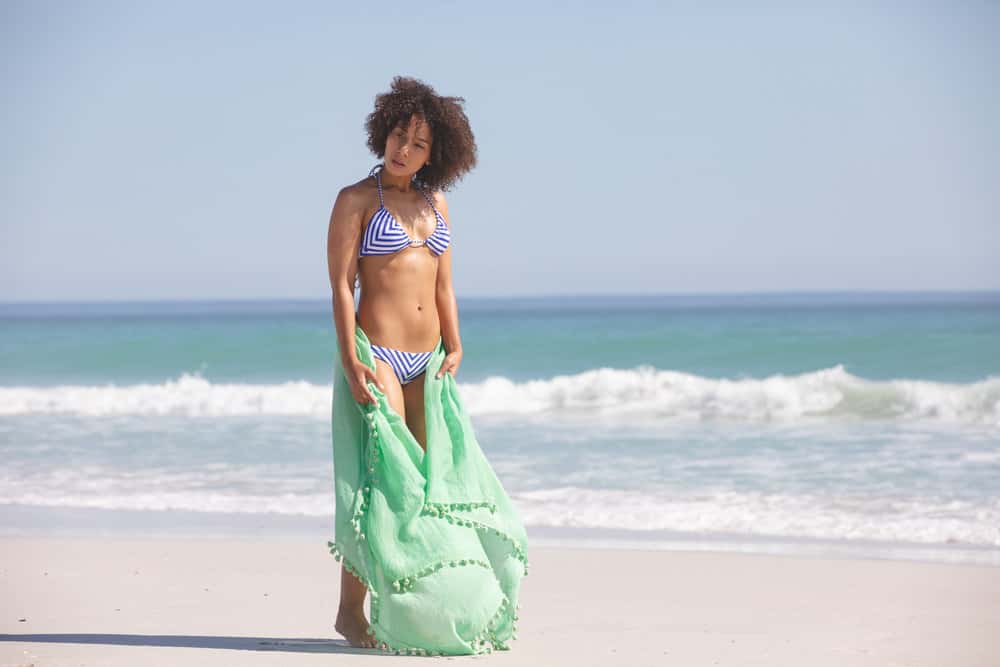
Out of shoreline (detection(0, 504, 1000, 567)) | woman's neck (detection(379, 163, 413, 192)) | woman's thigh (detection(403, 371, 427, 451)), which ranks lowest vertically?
shoreline (detection(0, 504, 1000, 567))

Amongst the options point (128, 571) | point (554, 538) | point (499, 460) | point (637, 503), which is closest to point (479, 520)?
point (128, 571)

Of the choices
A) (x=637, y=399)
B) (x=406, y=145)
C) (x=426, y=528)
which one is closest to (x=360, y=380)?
(x=426, y=528)

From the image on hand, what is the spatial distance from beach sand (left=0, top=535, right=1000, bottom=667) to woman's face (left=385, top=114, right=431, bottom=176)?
1.72m

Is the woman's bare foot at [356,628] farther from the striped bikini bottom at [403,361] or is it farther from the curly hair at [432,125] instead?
the curly hair at [432,125]

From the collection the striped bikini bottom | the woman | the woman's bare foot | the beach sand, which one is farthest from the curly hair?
the beach sand

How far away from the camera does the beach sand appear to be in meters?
4.36

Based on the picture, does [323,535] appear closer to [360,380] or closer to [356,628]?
[356,628]

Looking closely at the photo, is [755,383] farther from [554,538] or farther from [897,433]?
[554,538]

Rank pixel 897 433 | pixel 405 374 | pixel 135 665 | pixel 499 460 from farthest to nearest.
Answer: pixel 897 433 < pixel 499 460 < pixel 405 374 < pixel 135 665

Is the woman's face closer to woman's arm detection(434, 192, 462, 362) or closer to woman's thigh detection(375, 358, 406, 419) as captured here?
woman's arm detection(434, 192, 462, 362)

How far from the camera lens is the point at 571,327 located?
38.6 m

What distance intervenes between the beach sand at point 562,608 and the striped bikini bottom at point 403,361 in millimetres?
979

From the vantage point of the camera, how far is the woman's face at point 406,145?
14.4ft

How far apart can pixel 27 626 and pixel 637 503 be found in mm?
4587
